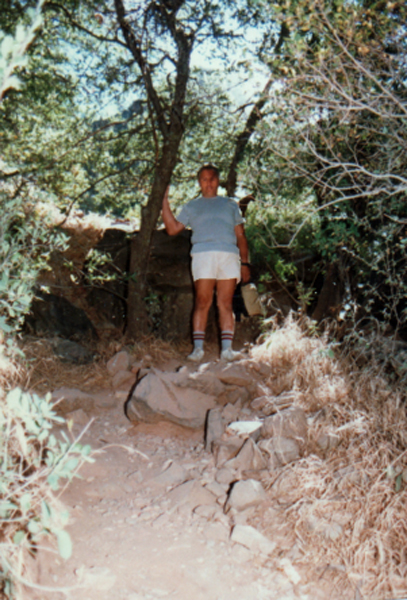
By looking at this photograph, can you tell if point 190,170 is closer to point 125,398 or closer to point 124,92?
point 124,92

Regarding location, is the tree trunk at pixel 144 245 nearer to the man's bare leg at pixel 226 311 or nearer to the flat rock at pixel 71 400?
the man's bare leg at pixel 226 311

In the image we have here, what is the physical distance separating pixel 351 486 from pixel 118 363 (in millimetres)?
2578

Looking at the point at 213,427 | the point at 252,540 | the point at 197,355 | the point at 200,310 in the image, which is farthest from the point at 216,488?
the point at 200,310

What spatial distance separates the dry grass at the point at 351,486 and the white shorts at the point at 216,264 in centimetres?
124

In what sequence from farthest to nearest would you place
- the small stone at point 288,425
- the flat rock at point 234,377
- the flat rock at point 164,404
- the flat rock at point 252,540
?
the flat rock at point 234,377 < the flat rock at point 164,404 < the small stone at point 288,425 < the flat rock at point 252,540

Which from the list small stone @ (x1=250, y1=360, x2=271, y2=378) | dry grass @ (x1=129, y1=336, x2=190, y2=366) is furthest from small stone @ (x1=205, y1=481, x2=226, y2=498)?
dry grass @ (x1=129, y1=336, x2=190, y2=366)

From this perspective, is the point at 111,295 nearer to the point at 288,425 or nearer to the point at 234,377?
the point at 234,377

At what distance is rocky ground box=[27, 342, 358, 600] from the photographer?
2705mm

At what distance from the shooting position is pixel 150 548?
2.93 meters

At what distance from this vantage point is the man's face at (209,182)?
5.26m

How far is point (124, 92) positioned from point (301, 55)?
3526 mm

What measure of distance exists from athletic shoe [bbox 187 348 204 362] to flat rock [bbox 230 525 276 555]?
2215 mm

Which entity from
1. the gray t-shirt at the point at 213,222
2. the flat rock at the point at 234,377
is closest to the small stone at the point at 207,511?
the flat rock at the point at 234,377

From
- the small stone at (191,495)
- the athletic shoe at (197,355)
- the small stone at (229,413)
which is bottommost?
the small stone at (191,495)
